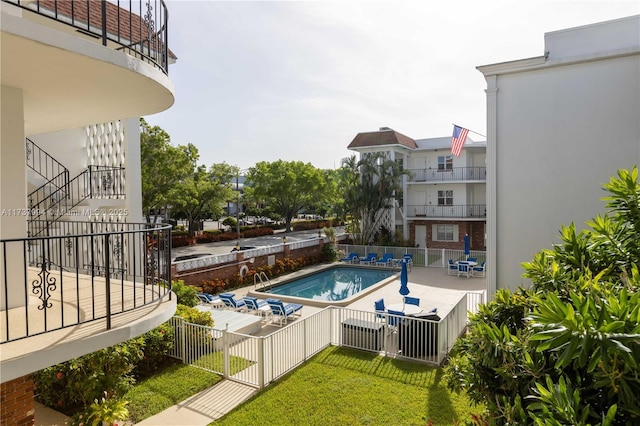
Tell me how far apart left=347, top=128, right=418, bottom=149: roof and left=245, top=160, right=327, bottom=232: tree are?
12.5 meters

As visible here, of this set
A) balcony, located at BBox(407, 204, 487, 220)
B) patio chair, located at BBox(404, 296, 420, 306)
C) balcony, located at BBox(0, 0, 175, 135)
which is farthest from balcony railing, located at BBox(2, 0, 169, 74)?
balcony, located at BBox(407, 204, 487, 220)

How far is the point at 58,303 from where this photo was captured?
471 cm

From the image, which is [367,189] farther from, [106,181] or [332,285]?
[106,181]

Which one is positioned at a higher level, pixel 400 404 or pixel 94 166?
pixel 94 166

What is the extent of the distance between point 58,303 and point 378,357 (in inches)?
321

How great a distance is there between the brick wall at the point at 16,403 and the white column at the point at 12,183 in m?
0.91

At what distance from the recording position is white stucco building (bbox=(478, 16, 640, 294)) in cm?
946

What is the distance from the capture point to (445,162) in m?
32.1

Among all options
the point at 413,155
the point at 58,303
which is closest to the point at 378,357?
the point at 58,303

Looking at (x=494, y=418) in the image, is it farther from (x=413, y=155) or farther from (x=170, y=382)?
(x=413, y=155)

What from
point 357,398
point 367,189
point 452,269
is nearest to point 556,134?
point 357,398

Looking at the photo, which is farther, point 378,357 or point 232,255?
point 232,255

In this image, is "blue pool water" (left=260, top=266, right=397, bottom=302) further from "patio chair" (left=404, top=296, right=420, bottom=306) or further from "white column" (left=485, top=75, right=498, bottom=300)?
"white column" (left=485, top=75, right=498, bottom=300)

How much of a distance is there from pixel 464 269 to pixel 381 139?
14284mm
